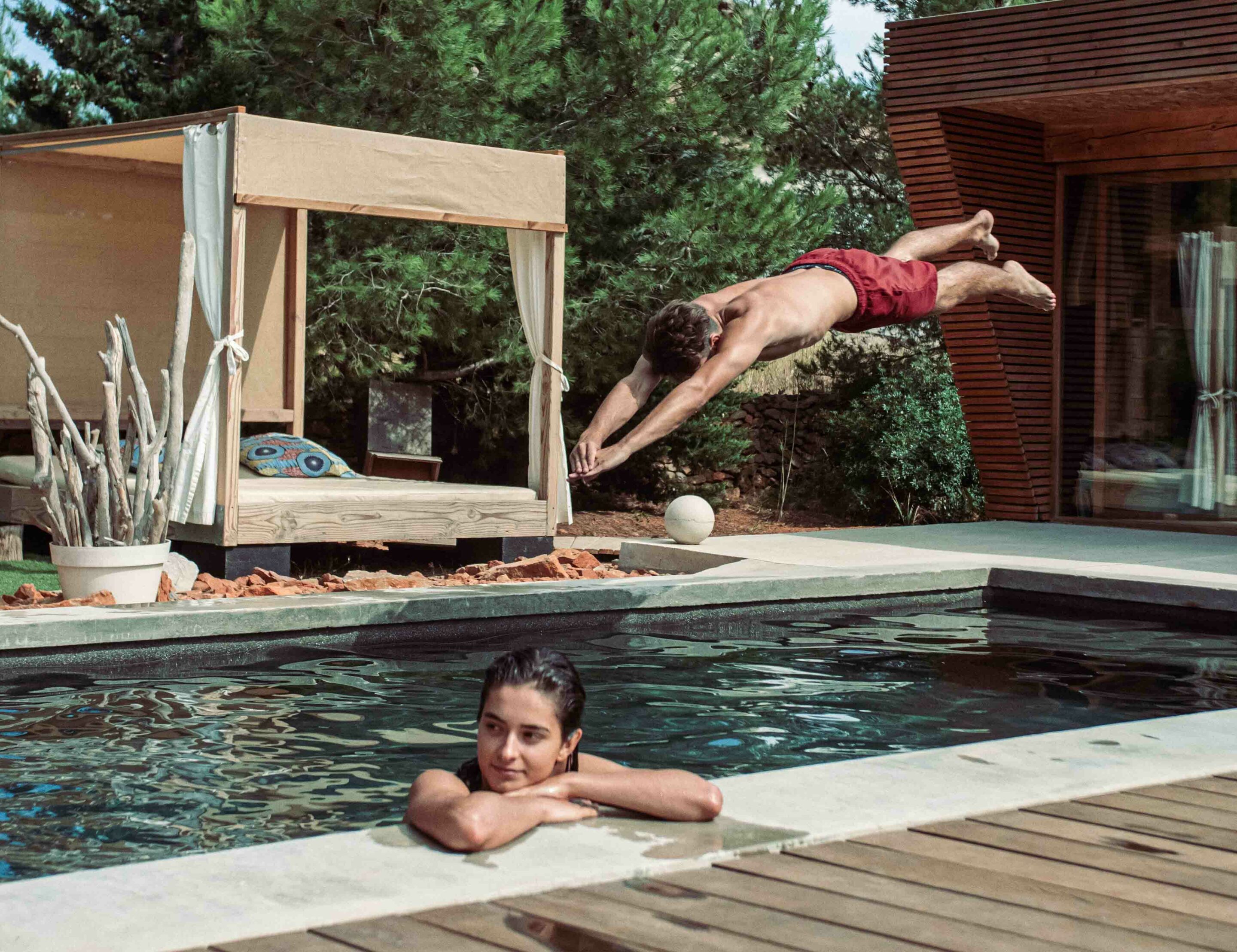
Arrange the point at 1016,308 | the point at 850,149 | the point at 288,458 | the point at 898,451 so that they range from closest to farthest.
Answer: the point at 288,458
the point at 1016,308
the point at 898,451
the point at 850,149

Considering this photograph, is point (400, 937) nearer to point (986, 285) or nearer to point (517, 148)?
point (986, 285)

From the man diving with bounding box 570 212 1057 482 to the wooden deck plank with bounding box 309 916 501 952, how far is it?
282 centimetres

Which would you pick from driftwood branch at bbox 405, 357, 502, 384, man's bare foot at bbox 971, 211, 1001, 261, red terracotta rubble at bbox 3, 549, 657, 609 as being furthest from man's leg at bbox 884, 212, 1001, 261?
driftwood branch at bbox 405, 357, 502, 384

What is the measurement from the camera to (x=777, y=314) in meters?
5.90

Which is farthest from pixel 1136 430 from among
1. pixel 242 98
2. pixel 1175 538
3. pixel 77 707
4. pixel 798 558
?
pixel 77 707

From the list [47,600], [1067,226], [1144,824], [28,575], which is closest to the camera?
[1144,824]

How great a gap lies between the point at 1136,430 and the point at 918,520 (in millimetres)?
2752

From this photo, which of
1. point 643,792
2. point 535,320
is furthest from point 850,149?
point 643,792

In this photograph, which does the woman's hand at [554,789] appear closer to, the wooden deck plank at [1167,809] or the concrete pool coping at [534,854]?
the concrete pool coping at [534,854]

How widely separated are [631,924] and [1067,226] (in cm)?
1034

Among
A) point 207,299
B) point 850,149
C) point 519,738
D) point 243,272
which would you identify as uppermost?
point 850,149

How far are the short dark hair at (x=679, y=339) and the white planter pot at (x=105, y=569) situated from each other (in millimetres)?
2596

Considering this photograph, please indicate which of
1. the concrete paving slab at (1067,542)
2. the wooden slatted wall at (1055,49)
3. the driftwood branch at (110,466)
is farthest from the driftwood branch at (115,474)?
the wooden slatted wall at (1055,49)

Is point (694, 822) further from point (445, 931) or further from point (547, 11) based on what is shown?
point (547, 11)
